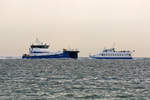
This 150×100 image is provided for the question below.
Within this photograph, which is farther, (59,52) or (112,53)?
(112,53)

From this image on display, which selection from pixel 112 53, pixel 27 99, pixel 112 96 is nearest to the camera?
pixel 27 99

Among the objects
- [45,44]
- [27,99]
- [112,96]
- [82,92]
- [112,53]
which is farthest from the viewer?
[112,53]

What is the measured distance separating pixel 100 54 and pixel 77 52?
15071mm

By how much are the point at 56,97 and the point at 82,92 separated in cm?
425

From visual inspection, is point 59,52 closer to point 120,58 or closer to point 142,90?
point 120,58

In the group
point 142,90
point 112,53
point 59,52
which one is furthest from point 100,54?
point 142,90

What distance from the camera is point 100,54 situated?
194875 mm

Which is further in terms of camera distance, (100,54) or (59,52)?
(100,54)

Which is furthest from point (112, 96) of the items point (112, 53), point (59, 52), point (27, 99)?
point (112, 53)

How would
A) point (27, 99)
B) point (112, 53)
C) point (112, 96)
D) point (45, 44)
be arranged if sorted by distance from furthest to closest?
point (112, 53) < point (45, 44) < point (112, 96) < point (27, 99)

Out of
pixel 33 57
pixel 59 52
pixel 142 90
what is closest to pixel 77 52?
pixel 59 52

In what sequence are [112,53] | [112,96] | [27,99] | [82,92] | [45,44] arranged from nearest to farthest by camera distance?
[27,99] → [112,96] → [82,92] → [45,44] → [112,53]

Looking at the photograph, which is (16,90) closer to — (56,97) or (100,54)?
(56,97)

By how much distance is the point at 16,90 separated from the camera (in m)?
35.5
